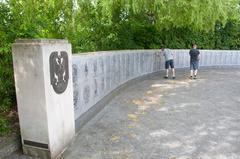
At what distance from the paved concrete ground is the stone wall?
47cm

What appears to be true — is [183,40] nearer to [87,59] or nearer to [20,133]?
[87,59]

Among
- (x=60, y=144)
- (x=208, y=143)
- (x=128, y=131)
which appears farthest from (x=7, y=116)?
(x=208, y=143)

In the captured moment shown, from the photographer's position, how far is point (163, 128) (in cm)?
508

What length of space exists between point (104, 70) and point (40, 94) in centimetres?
333

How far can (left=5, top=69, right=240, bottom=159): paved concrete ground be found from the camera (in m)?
4.00

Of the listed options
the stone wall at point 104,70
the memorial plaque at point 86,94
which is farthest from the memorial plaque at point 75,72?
the memorial plaque at point 86,94

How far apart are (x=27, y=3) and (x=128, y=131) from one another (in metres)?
3.64

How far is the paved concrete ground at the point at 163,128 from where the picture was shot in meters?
4.00

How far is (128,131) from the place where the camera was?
4.91 m

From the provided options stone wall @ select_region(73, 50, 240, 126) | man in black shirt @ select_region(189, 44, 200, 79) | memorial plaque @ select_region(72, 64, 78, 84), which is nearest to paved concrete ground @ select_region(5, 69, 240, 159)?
stone wall @ select_region(73, 50, 240, 126)

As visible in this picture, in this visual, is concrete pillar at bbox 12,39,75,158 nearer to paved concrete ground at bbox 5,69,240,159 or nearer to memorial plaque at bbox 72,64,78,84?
paved concrete ground at bbox 5,69,240,159

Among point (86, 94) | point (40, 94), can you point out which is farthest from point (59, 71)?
point (86, 94)

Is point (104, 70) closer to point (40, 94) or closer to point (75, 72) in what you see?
point (75, 72)

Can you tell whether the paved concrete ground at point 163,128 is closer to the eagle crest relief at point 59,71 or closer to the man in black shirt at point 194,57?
→ the eagle crest relief at point 59,71
